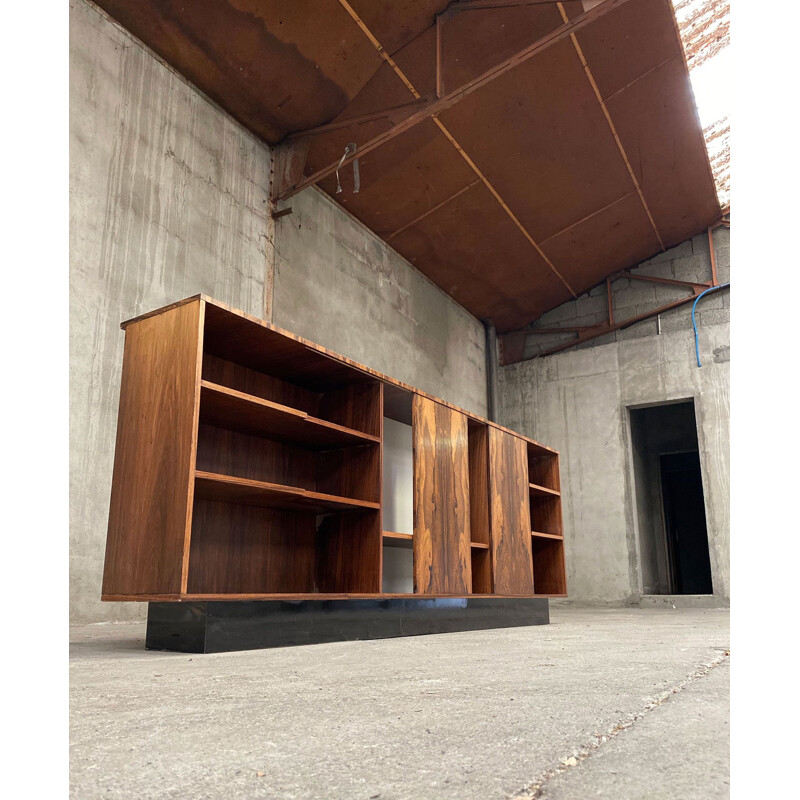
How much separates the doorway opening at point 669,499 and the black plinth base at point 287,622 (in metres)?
6.22

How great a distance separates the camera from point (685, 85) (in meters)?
6.90

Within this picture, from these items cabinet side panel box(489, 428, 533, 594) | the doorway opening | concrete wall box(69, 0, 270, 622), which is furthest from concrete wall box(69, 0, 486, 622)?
the doorway opening

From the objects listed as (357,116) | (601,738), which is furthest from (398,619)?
(357,116)

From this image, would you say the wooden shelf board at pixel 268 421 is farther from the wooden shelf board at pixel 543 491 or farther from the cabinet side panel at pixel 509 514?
the wooden shelf board at pixel 543 491

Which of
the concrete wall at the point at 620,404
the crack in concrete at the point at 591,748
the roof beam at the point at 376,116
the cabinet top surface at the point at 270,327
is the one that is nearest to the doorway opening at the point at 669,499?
the concrete wall at the point at 620,404

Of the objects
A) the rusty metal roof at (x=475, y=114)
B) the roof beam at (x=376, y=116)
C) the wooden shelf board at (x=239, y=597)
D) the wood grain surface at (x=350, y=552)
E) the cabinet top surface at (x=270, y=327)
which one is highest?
the rusty metal roof at (x=475, y=114)

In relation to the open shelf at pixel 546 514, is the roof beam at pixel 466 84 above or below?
above

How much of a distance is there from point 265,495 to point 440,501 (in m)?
1.33

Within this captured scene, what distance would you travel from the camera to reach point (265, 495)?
10.5 feet

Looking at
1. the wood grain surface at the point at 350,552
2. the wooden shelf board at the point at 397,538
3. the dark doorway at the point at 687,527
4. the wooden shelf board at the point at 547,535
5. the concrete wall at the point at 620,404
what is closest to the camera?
the wood grain surface at the point at 350,552

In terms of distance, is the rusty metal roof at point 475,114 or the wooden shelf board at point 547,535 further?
the wooden shelf board at point 547,535

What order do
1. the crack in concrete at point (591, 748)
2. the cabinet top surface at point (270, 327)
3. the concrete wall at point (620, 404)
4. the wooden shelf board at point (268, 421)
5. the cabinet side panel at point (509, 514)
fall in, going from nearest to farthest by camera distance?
the crack in concrete at point (591, 748), the cabinet top surface at point (270, 327), the wooden shelf board at point (268, 421), the cabinet side panel at point (509, 514), the concrete wall at point (620, 404)

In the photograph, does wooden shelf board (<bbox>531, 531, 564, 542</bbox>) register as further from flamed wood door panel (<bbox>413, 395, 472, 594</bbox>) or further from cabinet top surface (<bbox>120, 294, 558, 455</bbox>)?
cabinet top surface (<bbox>120, 294, 558, 455</bbox>)

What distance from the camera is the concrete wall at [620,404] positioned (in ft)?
→ 28.7
